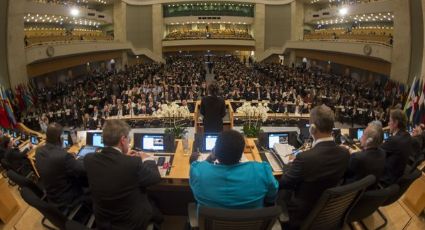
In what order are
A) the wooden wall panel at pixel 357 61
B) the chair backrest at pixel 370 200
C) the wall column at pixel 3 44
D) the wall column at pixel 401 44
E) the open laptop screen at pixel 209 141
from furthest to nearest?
1. the wooden wall panel at pixel 357 61
2. the wall column at pixel 401 44
3. the wall column at pixel 3 44
4. the open laptop screen at pixel 209 141
5. the chair backrest at pixel 370 200

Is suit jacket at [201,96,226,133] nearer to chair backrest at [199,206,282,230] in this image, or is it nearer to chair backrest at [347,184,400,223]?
chair backrest at [347,184,400,223]

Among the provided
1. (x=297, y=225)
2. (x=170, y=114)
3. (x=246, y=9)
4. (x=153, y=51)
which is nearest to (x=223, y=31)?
(x=246, y=9)

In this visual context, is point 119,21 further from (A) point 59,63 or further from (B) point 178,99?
(B) point 178,99

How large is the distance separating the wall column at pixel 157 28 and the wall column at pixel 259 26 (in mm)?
11931

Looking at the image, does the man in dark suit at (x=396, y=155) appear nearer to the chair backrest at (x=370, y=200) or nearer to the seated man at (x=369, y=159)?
the seated man at (x=369, y=159)

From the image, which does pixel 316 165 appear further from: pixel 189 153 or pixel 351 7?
pixel 351 7

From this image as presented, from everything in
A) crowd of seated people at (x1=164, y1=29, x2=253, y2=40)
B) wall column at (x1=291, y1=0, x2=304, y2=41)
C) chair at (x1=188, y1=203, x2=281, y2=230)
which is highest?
wall column at (x1=291, y1=0, x2=304, y2=41)

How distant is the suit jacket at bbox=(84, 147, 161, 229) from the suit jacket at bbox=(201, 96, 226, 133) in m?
3.85

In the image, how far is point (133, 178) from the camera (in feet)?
10.7

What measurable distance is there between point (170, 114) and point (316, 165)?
4.27m

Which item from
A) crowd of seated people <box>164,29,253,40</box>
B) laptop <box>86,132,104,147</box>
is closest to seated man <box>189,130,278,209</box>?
laptop <box>86,132,104,147</box>

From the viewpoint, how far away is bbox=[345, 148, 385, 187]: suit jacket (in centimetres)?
392

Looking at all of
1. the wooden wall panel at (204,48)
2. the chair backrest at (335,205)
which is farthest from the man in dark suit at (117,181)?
the wooden wall panel at (204,48)

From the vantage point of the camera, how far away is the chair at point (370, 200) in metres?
3.71
